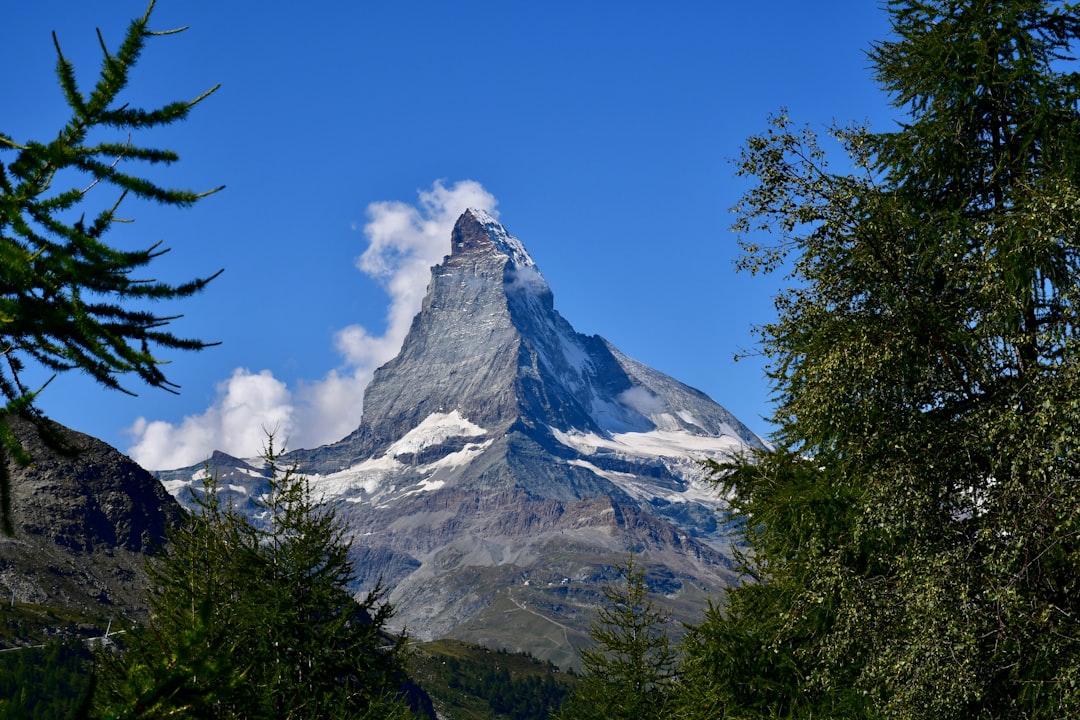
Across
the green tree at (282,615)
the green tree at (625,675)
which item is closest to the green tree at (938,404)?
the green tree at (282,615)

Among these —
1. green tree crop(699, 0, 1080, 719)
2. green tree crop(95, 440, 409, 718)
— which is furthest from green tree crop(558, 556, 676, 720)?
green tree crop(699, 0, 1080, 719)

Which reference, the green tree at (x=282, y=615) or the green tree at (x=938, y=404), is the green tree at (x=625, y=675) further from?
the green tree at (x=938, y=404)

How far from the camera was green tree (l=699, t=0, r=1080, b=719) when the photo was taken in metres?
12.9

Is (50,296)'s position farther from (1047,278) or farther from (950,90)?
(950,90)

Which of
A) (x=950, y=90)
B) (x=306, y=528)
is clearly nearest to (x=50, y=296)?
(x=950, y=90)

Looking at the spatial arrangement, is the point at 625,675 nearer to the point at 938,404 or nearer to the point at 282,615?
the point at 282,615

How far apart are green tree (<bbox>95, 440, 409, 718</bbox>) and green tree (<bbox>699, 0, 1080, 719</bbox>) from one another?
10.5 metres

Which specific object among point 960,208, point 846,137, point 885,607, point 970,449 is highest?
point 846,137

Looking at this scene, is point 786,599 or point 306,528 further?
point 306,528

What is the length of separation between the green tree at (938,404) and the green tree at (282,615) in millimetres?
10521

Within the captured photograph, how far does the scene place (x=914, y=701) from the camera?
12.9 m

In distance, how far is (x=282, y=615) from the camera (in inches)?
930

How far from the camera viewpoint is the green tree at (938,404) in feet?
42.2

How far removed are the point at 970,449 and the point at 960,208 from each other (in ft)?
15.4
